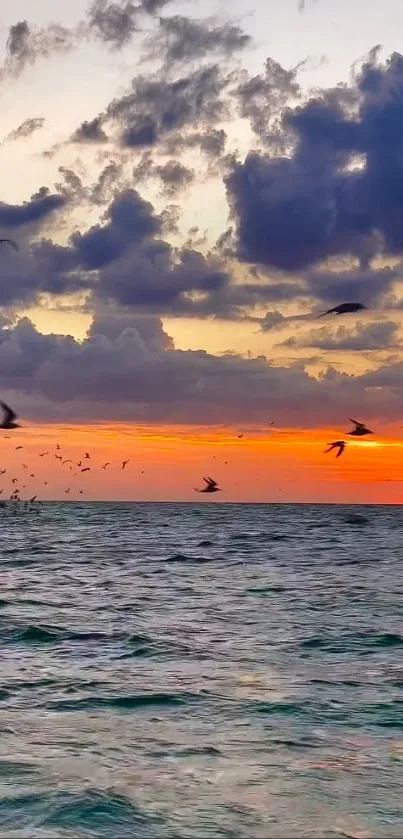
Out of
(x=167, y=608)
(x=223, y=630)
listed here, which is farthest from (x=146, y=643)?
(x=167, y=608)

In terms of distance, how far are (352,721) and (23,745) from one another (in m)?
5.23

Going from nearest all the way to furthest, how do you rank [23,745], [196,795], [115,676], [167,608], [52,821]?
[52,821] < [196,795] < [23,745] < [115,676] < [167,608]

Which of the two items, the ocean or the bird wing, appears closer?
the ocean

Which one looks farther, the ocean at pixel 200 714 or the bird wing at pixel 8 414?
the bird wing at pixel 8 414

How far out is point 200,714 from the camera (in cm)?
1480

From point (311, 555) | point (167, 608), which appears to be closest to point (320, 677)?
point (167, 608)

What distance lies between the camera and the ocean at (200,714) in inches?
409

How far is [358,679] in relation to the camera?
17750 millimetres

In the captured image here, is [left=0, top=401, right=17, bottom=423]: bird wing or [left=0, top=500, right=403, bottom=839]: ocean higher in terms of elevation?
[left=0, top=401, right=17, bottom=423]: bird wing

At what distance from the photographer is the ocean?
1039 centimetres

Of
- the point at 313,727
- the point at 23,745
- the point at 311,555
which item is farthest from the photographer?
the point at 311,555

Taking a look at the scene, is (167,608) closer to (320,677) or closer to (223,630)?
(223,630)

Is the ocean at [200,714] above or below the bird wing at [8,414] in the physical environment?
below

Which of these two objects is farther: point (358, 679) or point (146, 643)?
point (146, 643)
